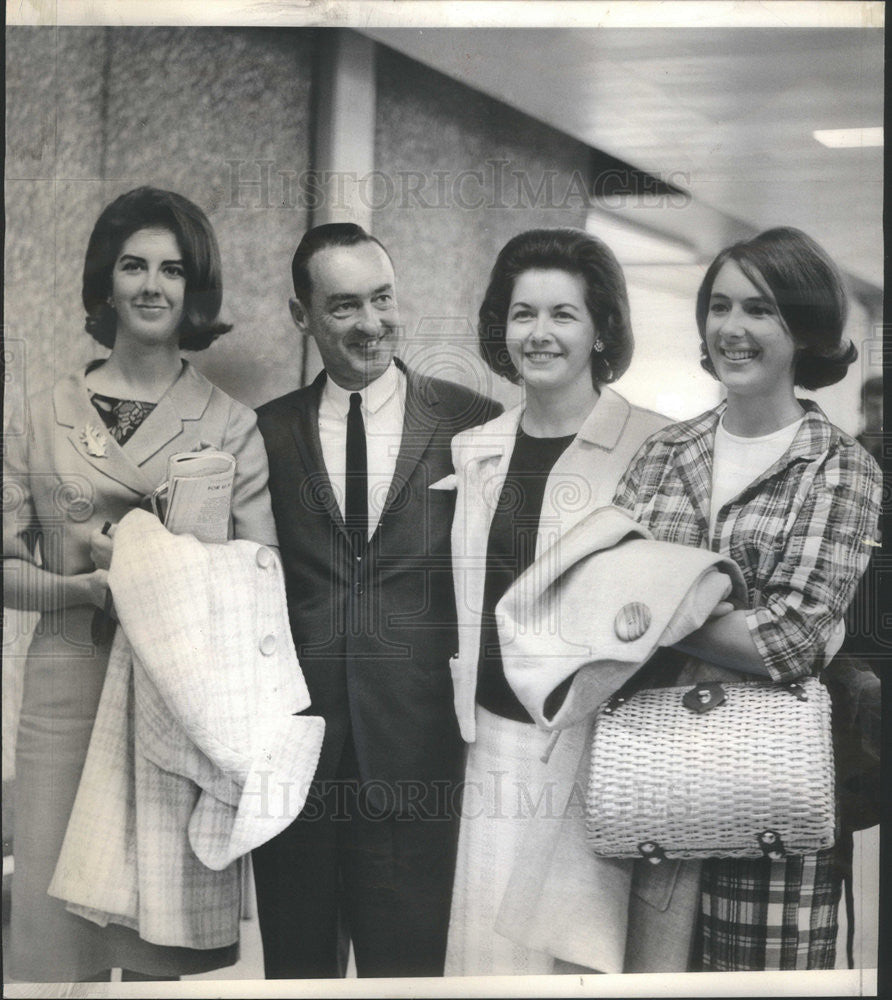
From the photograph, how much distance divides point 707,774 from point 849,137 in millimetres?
1602

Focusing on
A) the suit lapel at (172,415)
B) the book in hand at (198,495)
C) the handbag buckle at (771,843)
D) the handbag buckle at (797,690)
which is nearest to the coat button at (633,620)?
the handbag buckle at (797,690)

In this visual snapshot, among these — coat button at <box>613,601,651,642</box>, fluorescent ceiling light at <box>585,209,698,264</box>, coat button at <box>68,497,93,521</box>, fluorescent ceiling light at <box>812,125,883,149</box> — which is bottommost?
coat button at <box>613,601,651,642</box>

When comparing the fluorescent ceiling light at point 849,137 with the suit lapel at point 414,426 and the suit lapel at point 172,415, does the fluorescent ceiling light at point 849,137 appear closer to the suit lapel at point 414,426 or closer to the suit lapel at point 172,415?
the suit lapel at point 414,426

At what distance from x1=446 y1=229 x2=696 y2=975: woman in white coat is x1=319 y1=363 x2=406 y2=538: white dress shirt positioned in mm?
163

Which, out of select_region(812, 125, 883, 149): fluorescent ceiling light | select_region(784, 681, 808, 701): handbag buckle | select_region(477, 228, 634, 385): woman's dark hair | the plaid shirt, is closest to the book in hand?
select_region(477, 228, 634, 385): woman's dark hair

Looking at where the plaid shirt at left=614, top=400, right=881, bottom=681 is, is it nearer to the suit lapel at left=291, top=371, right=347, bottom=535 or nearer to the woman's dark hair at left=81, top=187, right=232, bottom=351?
the suit lapel at left=291, top=371, right=347, bottom=535

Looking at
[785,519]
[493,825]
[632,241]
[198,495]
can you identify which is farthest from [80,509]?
[785,519]

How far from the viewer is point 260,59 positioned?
2.85 m

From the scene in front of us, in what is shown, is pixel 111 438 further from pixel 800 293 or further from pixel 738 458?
pixel 800 293

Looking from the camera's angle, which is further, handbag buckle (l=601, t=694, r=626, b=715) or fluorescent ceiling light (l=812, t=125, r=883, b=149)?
fluorescent ceiling light (l=812, t=125, r=883, b=149)

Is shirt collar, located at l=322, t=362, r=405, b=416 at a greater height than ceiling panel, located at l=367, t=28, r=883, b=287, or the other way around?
ceiling panel, located at l=367, t=28, r=883, b=287

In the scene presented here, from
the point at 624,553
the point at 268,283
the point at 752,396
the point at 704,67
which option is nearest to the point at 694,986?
the point at 624,553

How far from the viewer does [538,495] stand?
2818mm

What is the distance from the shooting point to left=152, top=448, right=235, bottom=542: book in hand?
Answer: 109 inches
